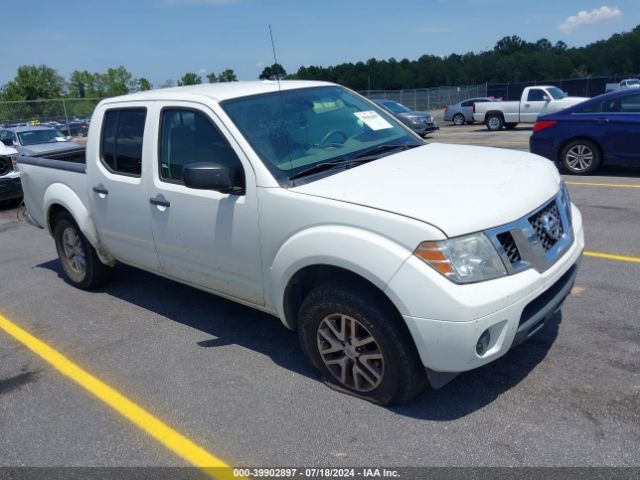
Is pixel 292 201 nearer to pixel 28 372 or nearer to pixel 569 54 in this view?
pixel 28 372

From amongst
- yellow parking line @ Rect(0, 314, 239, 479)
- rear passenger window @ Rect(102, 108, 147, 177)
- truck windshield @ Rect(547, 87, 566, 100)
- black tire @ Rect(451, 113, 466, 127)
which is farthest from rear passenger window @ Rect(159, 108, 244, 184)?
black tire @ Rect(451, 113, 466, 127)

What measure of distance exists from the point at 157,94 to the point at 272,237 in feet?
5.83

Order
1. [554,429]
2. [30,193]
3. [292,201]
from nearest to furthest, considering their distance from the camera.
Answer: [554,429] < [292,201] < [30,193]

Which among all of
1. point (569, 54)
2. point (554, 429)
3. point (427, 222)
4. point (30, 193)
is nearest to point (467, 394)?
point (554, 429)

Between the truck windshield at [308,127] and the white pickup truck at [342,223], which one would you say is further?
the truck windshield at [308,127]

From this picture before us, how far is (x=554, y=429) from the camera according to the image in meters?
3.09

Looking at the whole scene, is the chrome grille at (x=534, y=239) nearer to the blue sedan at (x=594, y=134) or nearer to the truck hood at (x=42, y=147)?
the blue sedan at (x=594, y=134)

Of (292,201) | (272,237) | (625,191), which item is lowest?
(625,191)

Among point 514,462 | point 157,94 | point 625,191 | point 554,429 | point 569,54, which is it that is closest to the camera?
point 514,462

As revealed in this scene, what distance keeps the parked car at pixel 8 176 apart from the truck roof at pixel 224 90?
7.32m

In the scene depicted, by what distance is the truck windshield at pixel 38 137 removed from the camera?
590 inches

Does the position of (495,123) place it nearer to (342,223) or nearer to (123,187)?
(123,187)

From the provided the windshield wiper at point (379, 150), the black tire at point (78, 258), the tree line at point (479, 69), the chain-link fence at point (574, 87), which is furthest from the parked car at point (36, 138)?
the tree line at point (479, 69)

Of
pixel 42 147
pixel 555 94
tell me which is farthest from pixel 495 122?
pixel 42 147
